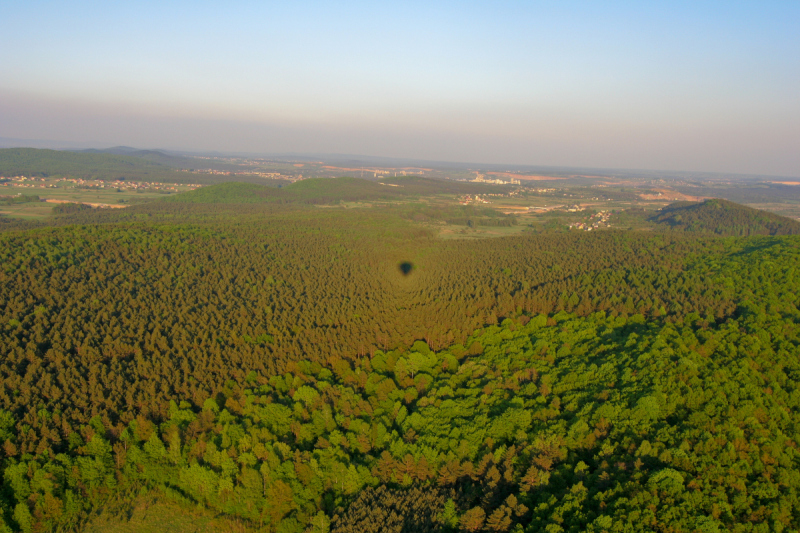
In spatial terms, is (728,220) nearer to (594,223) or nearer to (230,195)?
(594,223)

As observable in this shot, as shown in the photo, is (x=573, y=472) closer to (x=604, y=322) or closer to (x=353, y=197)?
(x=604, y=322)

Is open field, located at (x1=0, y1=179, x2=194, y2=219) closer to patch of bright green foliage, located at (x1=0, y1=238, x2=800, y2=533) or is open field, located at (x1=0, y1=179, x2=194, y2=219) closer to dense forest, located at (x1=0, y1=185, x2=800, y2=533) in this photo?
dense forest, located at (x1=0, y1=185, x2=800, y2=533)

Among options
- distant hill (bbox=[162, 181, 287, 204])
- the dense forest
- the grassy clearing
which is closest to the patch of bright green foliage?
the dense forest

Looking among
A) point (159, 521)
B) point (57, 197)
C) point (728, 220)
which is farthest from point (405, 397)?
point (57, 197)

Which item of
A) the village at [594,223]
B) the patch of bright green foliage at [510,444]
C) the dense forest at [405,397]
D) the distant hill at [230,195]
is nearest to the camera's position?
the patch of bright green foliage at [510,444]

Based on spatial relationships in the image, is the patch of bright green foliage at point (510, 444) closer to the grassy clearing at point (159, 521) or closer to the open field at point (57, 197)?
the grassy clearing at point (159, 521)

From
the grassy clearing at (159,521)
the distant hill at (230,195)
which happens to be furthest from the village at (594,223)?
the grassy clearing at (159,521)

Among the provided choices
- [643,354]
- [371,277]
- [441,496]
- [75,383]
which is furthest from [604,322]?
[75,383]
